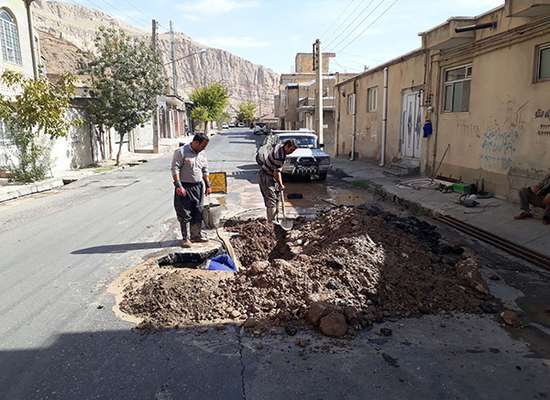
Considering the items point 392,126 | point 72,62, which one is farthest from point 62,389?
point 72,62

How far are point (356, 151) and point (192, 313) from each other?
18.8 metres

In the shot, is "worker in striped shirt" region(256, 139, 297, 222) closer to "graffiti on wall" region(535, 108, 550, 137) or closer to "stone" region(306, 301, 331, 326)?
"stone" region(306, 301, 331, 326)

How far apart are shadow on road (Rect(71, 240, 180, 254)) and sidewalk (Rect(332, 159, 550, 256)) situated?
555cm

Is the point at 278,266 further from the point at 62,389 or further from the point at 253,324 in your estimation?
the point at 62,389

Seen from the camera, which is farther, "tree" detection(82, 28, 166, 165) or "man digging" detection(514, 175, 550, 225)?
"tree" detection(82, 28, 166, 165)

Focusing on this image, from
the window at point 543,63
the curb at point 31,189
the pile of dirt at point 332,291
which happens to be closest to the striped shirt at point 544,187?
the window at point 543,63

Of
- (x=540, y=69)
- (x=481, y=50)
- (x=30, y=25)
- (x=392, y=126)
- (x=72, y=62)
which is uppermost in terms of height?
(x=72, y=62)

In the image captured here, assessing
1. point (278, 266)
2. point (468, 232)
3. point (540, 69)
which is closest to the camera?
point (278, 266)

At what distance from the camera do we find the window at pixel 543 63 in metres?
8.59

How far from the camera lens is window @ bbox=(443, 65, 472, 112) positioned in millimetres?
11712

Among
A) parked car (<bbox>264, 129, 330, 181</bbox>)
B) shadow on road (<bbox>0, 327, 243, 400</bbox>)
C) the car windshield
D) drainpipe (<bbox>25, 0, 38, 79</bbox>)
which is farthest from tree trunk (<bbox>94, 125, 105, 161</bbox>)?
shadow on road (<bbox>0, 327, 243, 400</bbox>)

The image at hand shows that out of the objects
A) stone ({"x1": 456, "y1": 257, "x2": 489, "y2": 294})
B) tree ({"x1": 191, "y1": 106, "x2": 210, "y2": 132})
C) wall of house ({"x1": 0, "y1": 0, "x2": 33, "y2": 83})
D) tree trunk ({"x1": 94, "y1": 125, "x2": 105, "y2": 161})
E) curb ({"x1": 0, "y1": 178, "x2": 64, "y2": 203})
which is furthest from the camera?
tree ({"x1": 191, "y1": 106, "x2": 210, "y2": 132})

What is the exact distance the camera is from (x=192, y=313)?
441 centimetres

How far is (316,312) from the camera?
418 centimetres
